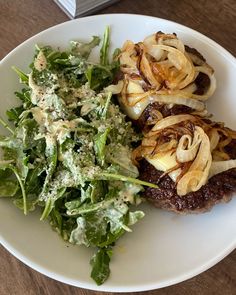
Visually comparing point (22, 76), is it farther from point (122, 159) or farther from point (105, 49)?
point (122, 159)

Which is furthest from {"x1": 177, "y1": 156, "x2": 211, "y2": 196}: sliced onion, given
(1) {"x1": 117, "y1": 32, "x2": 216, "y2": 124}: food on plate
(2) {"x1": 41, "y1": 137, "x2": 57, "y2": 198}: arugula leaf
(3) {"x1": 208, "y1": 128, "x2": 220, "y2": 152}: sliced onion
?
(2) {"x1": 41, "y1": 137, "x2": 57, "y2": 198}: arugula leaf

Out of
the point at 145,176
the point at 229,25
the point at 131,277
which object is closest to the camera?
the point at 131,277

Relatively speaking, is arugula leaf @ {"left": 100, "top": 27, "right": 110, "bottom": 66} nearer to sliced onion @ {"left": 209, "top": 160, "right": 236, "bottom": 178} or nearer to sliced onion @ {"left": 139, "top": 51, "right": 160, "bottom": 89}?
sliced onion @ {"left": 139, "top": 51, "right": 160, "bottom": 89}

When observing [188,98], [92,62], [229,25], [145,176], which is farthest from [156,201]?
[229,25]

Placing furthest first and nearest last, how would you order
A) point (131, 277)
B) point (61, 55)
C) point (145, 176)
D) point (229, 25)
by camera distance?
1. point (229, 25)
2. point (61, 55)
3. point (145, 176)
4. point (131, 277)

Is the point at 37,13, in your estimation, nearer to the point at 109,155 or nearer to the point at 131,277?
the point at 109,155

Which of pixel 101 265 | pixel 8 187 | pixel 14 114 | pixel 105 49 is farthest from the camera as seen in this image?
pixel 105 49

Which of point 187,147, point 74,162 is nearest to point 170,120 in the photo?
point 187,147
